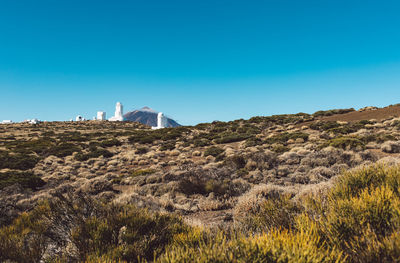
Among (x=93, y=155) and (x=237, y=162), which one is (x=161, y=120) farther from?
(x=237, y=162)

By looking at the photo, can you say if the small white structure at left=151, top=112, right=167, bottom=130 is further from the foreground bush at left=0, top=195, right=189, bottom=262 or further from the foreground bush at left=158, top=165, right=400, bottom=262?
the foreground bush at left=158, top=165, right=400, bottom=262

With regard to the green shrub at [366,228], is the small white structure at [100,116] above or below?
above

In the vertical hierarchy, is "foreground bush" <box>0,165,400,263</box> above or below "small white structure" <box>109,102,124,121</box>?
below

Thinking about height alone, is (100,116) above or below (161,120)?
above

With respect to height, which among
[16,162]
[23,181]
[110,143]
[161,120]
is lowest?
[23,181]

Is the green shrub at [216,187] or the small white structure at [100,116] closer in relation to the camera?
the green shrub at [216,187]

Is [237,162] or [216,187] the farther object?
[237,162]

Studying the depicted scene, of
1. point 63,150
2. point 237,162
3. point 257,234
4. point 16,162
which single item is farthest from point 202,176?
point 63,150

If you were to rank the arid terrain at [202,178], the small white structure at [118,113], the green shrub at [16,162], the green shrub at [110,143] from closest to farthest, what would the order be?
the arid terrain at [202,178], the green shrub at [16,162], the green shrub at [110,143], the small white structure at [118,113]

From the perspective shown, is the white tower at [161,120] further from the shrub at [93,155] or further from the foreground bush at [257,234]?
the foreground bush at [257,234]

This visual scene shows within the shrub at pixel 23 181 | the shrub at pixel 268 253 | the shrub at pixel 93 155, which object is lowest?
the shrub at pixel 23 181

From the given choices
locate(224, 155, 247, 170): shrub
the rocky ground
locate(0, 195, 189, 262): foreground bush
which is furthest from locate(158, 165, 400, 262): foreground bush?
locate(224, 155, 247, 170): shrub

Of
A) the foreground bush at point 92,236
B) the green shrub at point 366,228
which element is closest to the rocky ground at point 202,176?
the foreground bush at point 92,236

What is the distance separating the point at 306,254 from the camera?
1781 millimetres
